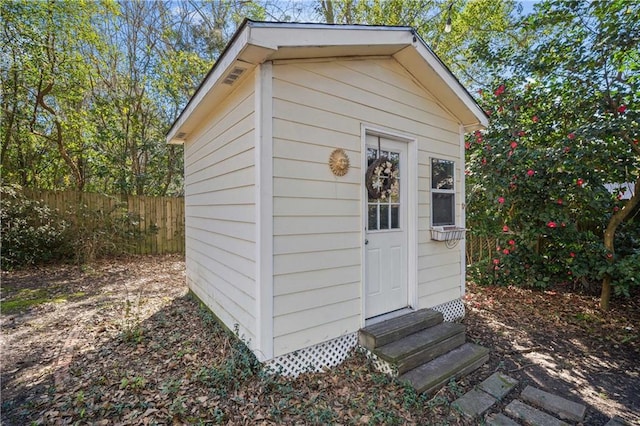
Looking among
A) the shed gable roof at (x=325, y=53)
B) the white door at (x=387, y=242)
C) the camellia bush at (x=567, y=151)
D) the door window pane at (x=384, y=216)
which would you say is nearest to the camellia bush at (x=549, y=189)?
the camellia bush at (x=567, y=151)

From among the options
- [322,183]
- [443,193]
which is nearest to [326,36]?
[322,183]

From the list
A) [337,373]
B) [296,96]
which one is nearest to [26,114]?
[296,96]

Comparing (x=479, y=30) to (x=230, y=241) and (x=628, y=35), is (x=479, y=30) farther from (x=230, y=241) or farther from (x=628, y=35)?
(x=230, y=241)

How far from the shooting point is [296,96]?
2770 millimetres

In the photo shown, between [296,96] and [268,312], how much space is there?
77.9 inches

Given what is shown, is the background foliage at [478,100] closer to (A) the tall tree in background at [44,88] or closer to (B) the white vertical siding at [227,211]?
(A) the tall tree in background at [44,88]

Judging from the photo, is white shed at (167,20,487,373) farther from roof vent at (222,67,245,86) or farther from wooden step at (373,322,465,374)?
wooden step at (373,322,465,374)

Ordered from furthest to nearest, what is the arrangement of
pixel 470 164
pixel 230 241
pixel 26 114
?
pixel 26 114 → pixel 470 164 → pixel 230 241

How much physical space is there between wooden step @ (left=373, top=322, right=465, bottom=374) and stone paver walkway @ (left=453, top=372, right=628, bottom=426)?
46 centimetres

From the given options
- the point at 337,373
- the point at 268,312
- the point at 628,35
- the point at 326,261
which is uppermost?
the point at 628,35

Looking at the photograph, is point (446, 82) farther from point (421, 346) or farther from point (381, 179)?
point (421, 346)

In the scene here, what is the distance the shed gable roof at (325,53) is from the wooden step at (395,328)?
2.82 meters

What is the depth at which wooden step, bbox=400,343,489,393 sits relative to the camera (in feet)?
8.74

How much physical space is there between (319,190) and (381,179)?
2.68 ft
